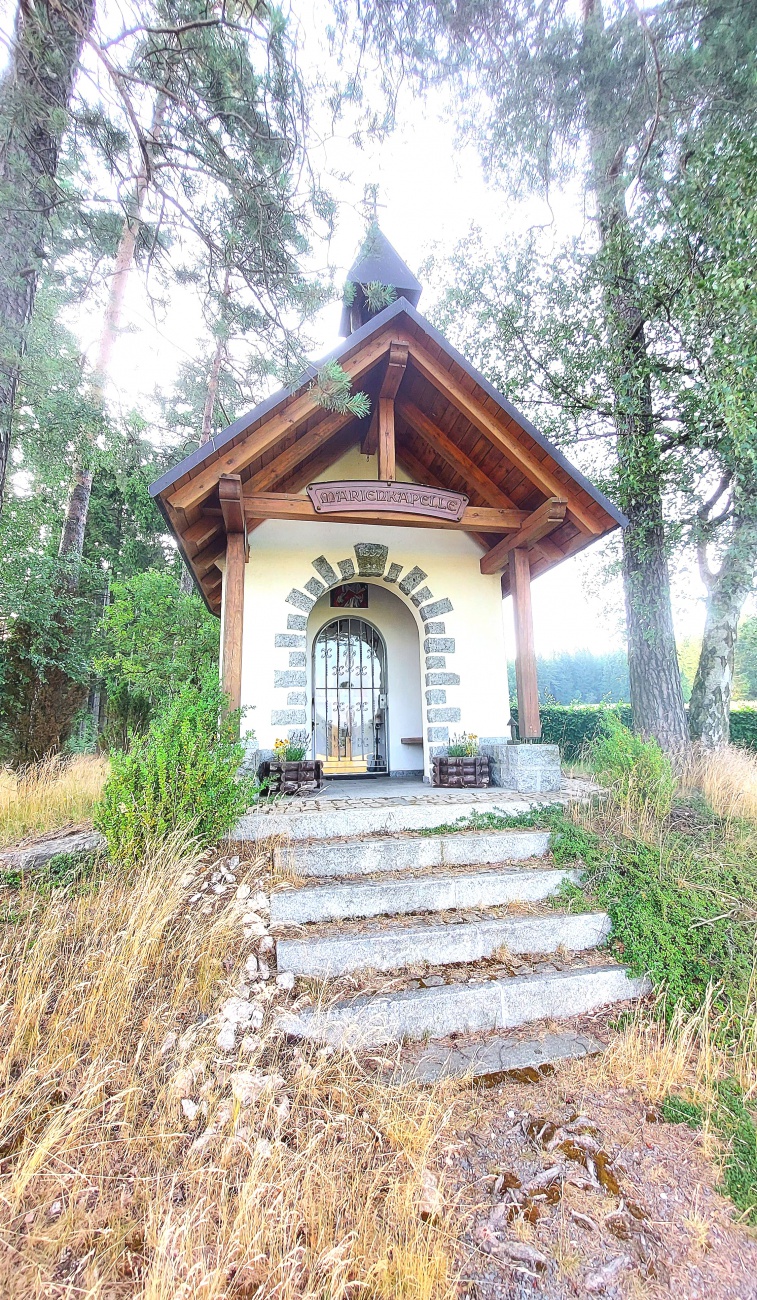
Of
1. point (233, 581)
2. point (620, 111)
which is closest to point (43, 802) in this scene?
point (233, 581)

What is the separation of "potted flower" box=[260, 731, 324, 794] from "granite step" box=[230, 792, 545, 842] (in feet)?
3.41

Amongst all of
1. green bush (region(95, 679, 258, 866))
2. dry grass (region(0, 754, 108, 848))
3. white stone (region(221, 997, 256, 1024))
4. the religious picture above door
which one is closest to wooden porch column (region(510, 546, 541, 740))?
the religious picture above door

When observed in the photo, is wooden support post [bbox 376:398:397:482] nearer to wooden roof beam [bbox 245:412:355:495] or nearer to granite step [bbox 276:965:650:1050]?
wooden roof beam [bbox 245:412:355:495]

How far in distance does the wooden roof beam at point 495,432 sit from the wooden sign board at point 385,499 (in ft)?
2.24

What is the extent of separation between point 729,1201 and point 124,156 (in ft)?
21.4

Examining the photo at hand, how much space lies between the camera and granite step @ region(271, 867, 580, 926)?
316 centimetres

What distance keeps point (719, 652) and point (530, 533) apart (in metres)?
3.49

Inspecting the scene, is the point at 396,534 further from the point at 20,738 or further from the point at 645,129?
the point at 20,738

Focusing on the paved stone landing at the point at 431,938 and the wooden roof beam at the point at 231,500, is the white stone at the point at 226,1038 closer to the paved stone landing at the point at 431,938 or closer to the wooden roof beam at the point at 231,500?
the paved stone landing at the point at 431,938

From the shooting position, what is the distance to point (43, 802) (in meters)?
4.71

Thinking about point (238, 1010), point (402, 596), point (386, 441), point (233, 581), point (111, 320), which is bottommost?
point (238, 1010)

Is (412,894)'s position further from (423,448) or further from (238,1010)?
(423,448)

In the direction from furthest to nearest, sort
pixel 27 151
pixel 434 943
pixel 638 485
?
pixel 638 485 < pixel 27 151 < pixel 434 943

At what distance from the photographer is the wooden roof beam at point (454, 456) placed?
20.4ft
